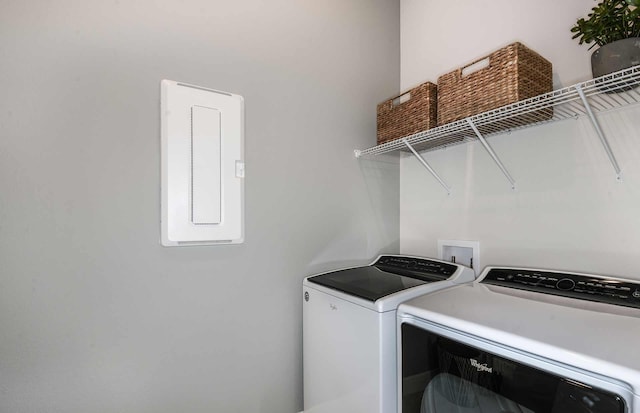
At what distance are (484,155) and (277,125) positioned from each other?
1072mm

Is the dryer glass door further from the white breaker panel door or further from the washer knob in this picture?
the white breaker panel door

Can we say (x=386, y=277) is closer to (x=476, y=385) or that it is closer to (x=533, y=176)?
(x=476, y=385)

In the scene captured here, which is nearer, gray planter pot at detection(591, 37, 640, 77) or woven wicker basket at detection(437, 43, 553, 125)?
gray planter pot at detection(591, 37, 640, 77)

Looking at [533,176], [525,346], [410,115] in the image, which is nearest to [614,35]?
[533,176]

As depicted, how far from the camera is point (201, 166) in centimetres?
136

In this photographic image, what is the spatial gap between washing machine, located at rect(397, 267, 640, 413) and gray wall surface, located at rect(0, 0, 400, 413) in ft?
2.37

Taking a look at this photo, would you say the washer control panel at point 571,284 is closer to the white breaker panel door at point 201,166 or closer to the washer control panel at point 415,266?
the washer control panel at point 415,266

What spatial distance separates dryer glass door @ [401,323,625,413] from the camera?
2.26ft

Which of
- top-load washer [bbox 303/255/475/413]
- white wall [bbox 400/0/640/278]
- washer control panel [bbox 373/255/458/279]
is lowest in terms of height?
top-load washer [bbox 303/255/475/413]

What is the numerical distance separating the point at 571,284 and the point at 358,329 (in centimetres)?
80

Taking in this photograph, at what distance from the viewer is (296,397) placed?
Answer: 1.61 metres

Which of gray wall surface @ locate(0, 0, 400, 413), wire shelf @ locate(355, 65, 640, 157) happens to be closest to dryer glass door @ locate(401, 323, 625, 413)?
gray wall surface @ locate(0, 0, 400, 413)

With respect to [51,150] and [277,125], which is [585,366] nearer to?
[277,125]

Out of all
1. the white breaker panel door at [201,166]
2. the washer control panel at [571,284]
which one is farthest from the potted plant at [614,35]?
the white breaker panel door at [201,166]
